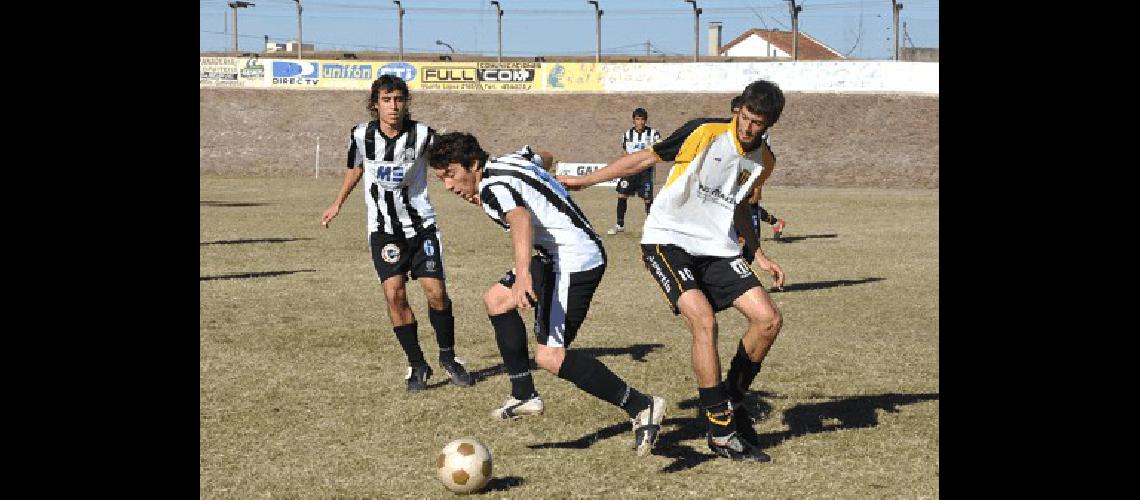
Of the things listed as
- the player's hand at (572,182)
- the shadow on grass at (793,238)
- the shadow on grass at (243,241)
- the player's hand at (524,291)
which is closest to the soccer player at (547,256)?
the player's hand at (524,291)

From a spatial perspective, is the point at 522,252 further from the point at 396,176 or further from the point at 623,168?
the point at 396,176

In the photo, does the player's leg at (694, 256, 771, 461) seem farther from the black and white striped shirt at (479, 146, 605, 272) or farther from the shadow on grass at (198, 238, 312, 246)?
the shadow on grass at (198, 238, 312, 246)

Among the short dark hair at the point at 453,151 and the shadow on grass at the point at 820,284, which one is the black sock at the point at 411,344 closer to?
the short dark hair at the point at 453,151

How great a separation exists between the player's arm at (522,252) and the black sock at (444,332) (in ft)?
7.61

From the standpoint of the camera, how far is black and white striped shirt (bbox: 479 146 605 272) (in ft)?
24.5

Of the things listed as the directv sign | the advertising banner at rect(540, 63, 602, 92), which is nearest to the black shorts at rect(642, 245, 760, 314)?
the advertising banner at rect(540, 63, 602, 92)

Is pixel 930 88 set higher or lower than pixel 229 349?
higher

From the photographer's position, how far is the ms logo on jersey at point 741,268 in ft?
24.9

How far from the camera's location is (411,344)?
9.34m
